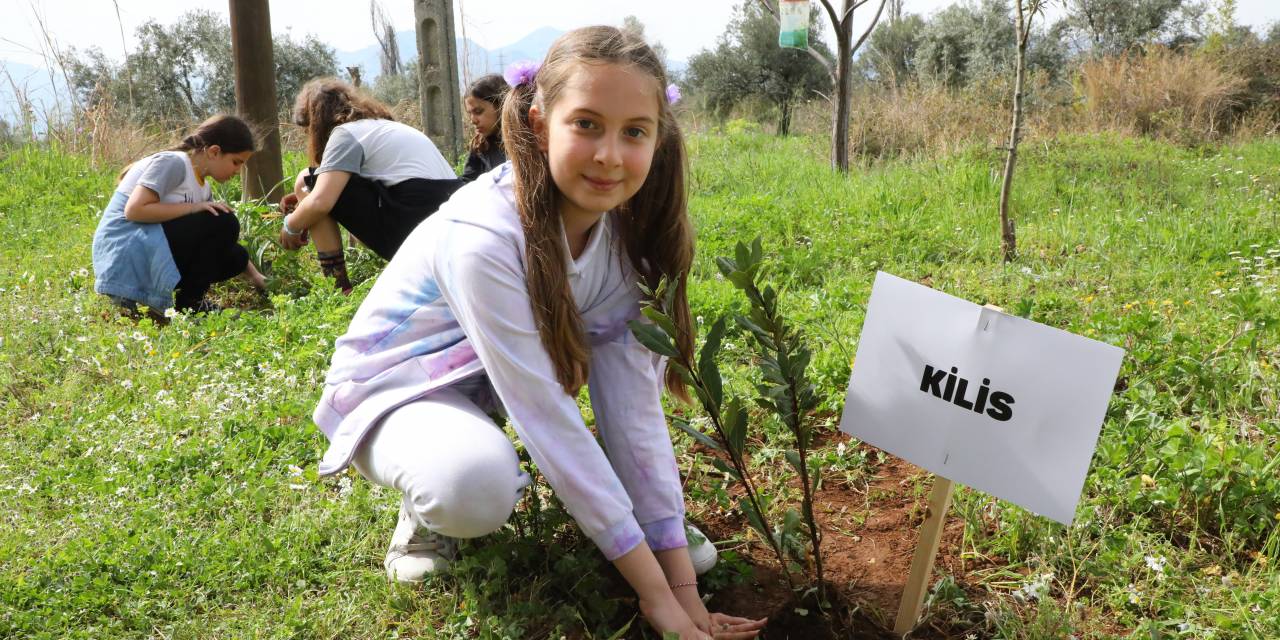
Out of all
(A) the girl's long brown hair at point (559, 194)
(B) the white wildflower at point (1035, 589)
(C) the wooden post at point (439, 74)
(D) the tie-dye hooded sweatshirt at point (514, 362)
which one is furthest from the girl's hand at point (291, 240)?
(B) the white wildflower at point (1035, 589)

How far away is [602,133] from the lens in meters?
1.73

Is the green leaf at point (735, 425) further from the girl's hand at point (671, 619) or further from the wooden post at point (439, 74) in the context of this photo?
the wooden post at point (439, 74)

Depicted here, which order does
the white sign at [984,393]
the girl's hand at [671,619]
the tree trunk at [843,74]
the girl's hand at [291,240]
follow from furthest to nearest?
the tree trunk at [843,74], the girl's hand at [291,240], the girl's hand at [671,619], the white sign at [984,393]

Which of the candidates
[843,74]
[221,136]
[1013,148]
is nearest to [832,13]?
[843,74]

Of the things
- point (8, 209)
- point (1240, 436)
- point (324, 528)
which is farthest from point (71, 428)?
point (8, 209)

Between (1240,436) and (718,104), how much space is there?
1707 cm

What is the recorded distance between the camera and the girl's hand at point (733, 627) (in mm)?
1759

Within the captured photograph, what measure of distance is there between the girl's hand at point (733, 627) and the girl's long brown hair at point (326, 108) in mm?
3415

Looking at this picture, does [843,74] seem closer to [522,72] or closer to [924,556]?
[522,72]

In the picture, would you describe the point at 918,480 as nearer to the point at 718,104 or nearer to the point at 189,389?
the point at 189,389

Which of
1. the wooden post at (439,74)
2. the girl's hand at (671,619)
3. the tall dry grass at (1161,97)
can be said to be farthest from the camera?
the tall dry grass at (1161,97)

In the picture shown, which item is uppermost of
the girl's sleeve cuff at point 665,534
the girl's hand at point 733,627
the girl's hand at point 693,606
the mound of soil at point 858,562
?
the girl's sleeve cuff at point 665,534

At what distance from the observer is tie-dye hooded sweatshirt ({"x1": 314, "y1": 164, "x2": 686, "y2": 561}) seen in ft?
5.62

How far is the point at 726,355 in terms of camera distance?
3273mm
